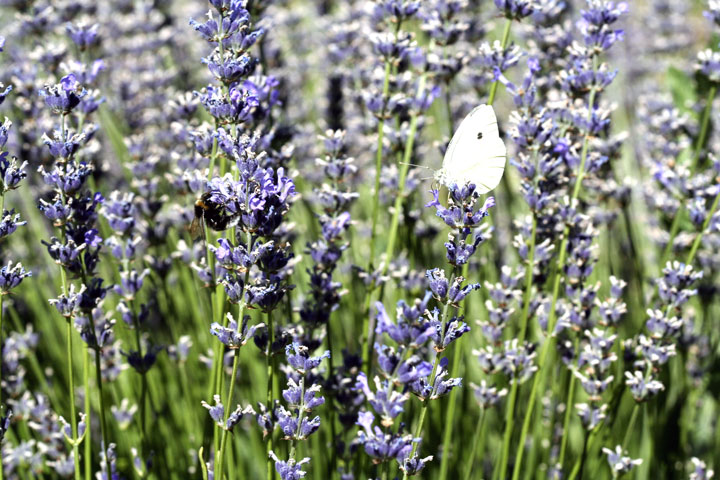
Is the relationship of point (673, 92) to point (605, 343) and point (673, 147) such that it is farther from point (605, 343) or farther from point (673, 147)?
point (605, 343)

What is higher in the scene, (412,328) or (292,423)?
(412,328)

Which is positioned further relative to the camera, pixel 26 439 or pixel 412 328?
pixel 26 439

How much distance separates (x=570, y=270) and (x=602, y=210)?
43.1 inches

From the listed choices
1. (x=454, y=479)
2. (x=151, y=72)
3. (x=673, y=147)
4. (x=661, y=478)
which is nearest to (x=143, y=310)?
(x=454, y=479)

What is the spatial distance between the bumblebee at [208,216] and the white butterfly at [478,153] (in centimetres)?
68

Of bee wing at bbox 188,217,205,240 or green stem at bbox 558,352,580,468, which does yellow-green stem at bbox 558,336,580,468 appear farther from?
bee wing at bbox 188,217,205,240

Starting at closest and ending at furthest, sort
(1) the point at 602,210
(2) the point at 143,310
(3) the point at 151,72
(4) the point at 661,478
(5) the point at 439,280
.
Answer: (5) the point at 439,280 < (2) the point at 143,310 < (4) the point at 661,478 < (1) the point at 602,210 < (3) the point at 151,72

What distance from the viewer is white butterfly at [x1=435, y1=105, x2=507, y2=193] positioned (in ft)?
6.49

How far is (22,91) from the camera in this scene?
9.42ft

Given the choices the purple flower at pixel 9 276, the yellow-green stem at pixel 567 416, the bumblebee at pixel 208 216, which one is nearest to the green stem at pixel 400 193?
the bumblebee at pixel 208 216

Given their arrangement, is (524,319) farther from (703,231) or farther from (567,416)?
(703,231)

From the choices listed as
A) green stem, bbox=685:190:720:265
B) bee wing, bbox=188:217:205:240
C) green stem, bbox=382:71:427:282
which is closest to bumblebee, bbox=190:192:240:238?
bee wing, bbox=188:217:205:240

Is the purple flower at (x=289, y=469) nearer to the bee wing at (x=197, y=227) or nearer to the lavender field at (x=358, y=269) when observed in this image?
the lavender field at (x=358, y=269)

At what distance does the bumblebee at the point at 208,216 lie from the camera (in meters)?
2.10
